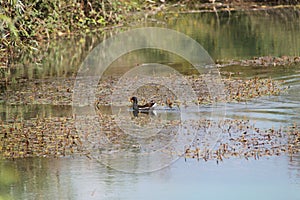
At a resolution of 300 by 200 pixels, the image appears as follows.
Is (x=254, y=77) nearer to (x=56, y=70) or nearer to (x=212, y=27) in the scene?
(x=56, y=70)

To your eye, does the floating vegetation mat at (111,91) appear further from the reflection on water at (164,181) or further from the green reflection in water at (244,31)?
the green reflection in water at (244,31)

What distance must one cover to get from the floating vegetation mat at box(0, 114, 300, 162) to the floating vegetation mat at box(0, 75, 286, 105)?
60.5 inches

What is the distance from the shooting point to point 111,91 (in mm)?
12078

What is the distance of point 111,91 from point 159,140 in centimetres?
324

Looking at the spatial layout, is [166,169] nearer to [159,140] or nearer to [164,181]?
[164,181]

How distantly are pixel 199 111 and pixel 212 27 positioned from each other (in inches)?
412

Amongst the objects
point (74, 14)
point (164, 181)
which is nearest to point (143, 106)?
point (164, 181)

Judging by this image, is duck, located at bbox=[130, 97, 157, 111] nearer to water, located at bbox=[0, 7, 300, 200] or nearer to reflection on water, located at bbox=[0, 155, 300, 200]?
water, located at bbox=[0, 7, 300, 200]

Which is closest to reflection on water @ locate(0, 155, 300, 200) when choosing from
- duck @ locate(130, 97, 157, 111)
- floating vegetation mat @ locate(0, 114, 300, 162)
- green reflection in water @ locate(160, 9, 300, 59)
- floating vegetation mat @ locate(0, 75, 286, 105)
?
floating vegetation mat @ locate(0, 114, 300, 162)

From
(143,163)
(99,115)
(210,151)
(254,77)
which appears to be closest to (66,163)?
(143,163)

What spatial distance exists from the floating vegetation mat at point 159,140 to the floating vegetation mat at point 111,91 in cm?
154

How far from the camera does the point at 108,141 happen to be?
8.88 meters

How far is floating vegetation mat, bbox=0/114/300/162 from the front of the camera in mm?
8266

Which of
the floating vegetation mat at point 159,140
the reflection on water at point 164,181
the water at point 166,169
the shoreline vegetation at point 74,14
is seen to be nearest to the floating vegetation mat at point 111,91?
the water at point 166,169
